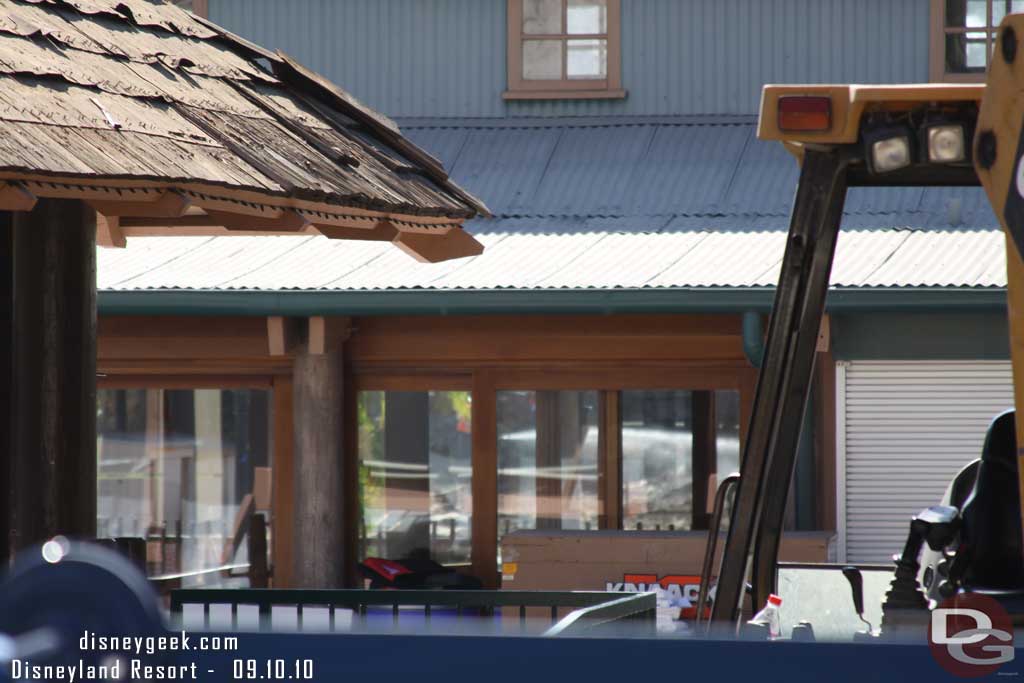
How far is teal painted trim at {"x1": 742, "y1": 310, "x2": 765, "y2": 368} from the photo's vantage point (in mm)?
11805

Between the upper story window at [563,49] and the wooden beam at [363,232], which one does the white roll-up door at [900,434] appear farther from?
the wooden beam at [363,232]

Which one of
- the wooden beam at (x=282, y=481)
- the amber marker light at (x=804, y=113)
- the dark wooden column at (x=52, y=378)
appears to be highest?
the amber marker light at (x=804, y=113)

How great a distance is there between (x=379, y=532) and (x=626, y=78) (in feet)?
17.0

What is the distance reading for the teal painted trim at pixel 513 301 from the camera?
11.3 meters

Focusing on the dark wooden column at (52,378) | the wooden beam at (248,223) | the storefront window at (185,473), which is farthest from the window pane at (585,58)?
the dark wooden column at (52,378)

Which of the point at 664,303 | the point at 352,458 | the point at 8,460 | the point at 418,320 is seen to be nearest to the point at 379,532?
the point at 352,458

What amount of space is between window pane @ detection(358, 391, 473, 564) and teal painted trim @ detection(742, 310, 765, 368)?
2.76m

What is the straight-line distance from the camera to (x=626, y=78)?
15484 millimetres

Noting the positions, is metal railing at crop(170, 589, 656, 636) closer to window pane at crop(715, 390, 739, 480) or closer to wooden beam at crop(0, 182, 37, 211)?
wooden beam at crop(0, 182, 37, 211)

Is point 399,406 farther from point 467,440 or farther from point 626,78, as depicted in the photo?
point 626,78

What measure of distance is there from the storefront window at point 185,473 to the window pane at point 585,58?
15.4 feet

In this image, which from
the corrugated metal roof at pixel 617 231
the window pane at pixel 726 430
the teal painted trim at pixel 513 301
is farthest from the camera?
the window pane at pixel 726 430

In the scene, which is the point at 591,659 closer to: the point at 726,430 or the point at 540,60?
the point at 726,430

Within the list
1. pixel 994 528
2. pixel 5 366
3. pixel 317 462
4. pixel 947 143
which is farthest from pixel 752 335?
pixel 947 143
